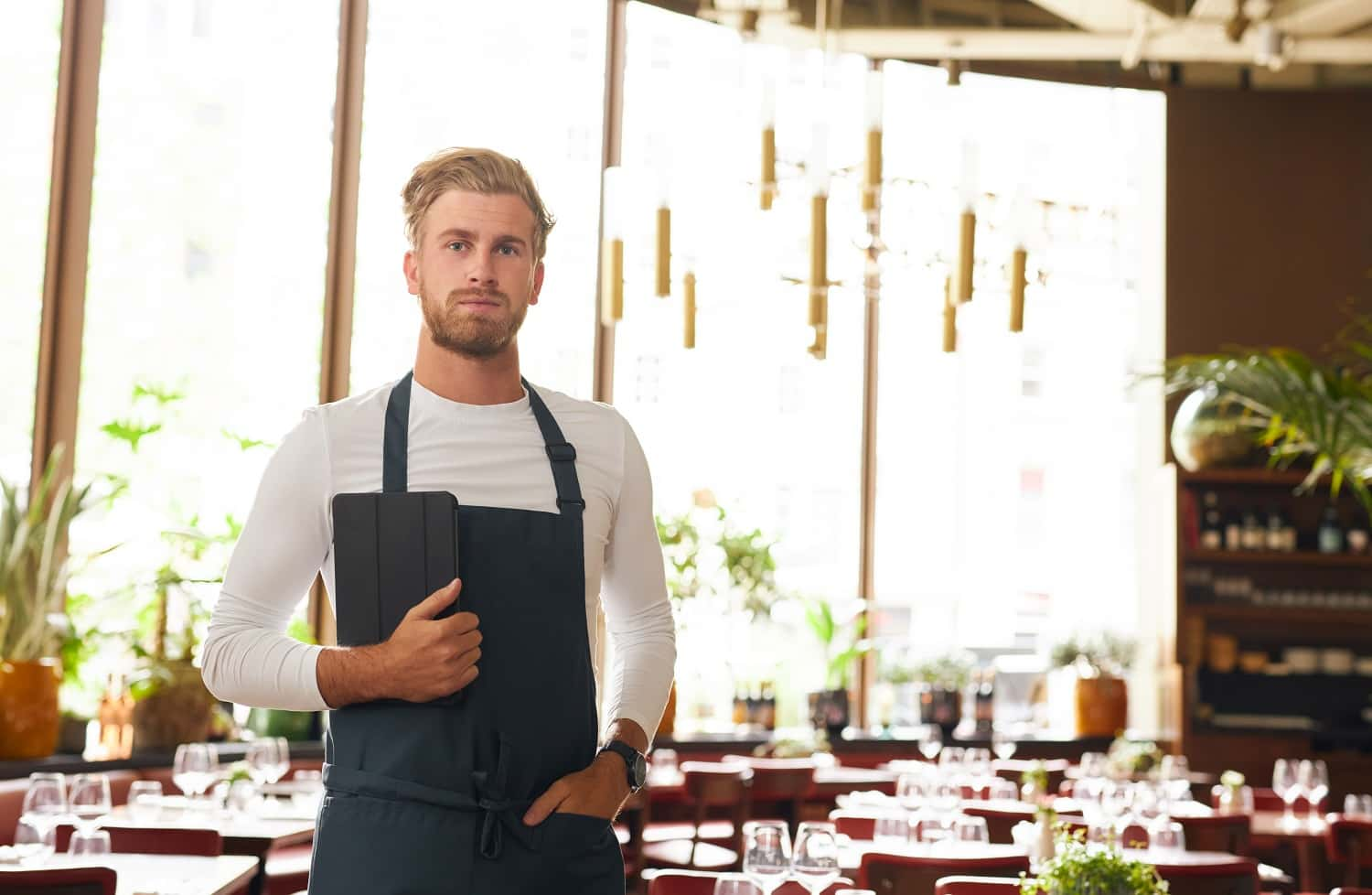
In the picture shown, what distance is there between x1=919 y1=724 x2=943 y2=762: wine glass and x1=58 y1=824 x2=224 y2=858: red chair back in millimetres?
4644

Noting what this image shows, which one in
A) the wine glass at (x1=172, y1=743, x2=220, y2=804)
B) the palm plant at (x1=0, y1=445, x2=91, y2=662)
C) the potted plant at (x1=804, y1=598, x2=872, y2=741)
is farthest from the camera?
the potted plant at (x1=804, y1=598, x2=872, y2=741)

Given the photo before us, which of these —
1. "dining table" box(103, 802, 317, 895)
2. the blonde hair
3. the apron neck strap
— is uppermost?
the blonde hair

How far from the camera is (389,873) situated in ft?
5.40

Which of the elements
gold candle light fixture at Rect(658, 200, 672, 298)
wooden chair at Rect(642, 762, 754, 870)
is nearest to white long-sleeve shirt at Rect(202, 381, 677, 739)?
gold candle light fixture at Rect(658, 200, 672, 298)

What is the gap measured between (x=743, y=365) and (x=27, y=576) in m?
4.18

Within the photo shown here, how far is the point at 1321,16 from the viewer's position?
26.8 ft

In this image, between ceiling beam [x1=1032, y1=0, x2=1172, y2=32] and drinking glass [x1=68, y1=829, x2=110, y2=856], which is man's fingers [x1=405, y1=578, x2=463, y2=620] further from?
ceiling beam [x1=1032, y1=0, x2=1172, y2=32]

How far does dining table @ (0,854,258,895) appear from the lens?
3.29 meters

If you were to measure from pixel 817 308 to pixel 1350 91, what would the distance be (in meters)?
5.60

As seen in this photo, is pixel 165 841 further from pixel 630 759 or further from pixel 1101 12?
pixel 1101 12

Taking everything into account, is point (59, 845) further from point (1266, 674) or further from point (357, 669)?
point (1266, 674)

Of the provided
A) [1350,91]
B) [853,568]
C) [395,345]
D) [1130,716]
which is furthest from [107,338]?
[1350,91]

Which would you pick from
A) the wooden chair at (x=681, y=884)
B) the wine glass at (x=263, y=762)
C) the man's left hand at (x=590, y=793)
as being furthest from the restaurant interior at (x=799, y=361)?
the man's left hand at (x=590, y=793)

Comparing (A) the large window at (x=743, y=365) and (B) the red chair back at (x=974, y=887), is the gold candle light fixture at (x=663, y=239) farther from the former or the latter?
(A) the large window at (x=743, y=365)
